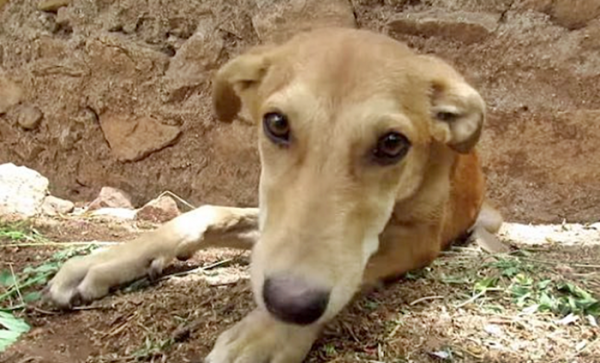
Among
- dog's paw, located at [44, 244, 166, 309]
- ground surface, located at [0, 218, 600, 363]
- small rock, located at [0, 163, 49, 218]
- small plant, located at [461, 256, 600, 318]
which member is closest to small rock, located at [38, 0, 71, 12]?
small rock, located at [0, 163, 49, 218]

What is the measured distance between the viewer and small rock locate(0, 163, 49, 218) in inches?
130

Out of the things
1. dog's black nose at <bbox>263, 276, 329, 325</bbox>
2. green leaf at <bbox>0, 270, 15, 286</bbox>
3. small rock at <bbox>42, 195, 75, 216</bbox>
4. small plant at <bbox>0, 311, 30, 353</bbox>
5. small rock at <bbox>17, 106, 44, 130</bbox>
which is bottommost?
small rock at <bbox>42, 195, 75, 216</bbox>

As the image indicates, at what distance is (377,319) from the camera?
6.91 feet

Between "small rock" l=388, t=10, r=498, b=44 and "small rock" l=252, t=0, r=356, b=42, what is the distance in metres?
0.19

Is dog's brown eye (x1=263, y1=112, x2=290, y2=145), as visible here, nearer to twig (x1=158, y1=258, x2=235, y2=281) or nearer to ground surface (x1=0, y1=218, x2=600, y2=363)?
ground surface (x1=0, y1=218, x2=600, y2=363)

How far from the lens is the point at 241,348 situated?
1853 millimetres

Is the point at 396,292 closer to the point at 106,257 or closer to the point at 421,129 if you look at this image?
the point at 421,129

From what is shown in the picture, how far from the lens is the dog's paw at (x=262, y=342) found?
1.84 m

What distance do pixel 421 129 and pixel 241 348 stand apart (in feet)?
2.15

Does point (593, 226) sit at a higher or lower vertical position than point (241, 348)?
lower

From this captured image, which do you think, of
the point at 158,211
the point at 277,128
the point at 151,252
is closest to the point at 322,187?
the point at 277,128

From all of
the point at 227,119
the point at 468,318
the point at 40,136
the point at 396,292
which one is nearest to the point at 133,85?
the point at 40,136

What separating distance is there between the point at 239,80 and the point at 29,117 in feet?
5.84

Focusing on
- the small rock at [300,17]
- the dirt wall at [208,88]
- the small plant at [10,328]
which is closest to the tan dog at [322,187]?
the small plant at [10,328]
